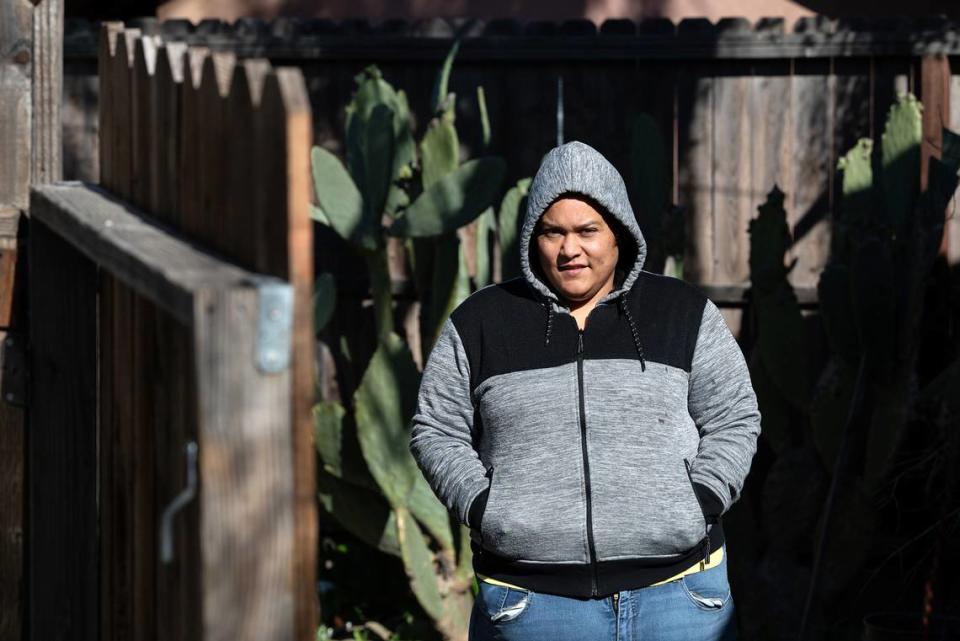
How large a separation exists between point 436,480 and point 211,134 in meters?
1.28

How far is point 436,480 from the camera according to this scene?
2.96 metres

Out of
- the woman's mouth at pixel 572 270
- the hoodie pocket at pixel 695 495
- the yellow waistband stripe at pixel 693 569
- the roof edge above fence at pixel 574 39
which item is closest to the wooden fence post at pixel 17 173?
the yellow waistband stripe at pixel 693 569

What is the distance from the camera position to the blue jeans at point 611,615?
280 centimetres

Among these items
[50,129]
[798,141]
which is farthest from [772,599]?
[50,129]

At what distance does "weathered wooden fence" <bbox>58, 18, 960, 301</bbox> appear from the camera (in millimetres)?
6012

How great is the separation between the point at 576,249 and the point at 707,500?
57cm

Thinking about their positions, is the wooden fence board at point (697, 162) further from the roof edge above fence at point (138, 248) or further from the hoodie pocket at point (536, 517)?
the roof edge above fence at point (138, 248)

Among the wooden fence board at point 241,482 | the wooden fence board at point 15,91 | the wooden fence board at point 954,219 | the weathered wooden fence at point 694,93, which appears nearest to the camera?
the wooden fence board at point 241,482

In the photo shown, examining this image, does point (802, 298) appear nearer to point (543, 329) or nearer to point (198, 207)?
point (543, 329)

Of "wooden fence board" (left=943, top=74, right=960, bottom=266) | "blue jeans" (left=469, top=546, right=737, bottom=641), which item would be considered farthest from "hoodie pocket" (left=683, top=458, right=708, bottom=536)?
"wooden fence board" (left=943, top=74, right=960, bottom=266)

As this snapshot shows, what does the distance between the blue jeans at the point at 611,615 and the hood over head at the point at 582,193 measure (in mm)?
523

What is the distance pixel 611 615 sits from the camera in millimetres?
2803

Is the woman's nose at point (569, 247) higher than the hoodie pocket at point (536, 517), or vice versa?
the woman's nose at point (569, 247)

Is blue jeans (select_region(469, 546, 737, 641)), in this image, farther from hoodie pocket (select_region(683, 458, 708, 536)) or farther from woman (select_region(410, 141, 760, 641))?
hoodie pocket (select_region(683, 458, 708, 536))
